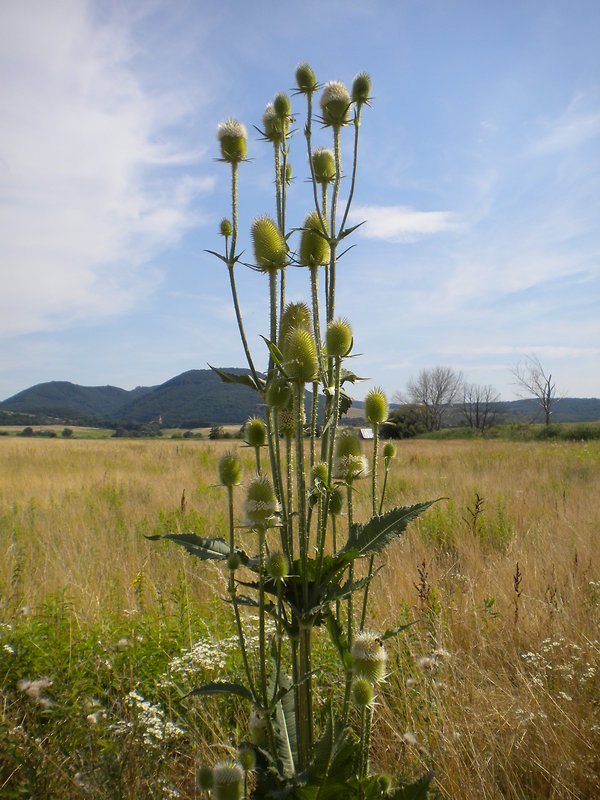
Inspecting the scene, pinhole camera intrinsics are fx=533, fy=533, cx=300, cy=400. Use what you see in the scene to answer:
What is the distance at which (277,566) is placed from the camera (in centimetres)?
135

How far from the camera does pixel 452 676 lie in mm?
2566

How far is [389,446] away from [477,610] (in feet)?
5.71

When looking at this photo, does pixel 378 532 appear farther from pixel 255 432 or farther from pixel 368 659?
pixel 255 432

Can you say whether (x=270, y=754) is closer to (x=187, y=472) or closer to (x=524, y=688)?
(x=524, y=688)

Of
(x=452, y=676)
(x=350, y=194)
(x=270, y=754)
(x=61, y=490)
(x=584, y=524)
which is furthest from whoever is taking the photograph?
(x=61, y=490)

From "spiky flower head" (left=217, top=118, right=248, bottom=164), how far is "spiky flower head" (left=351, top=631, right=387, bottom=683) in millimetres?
1561

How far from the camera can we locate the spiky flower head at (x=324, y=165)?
5.83 ft

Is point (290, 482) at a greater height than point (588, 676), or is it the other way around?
point (290, 482)

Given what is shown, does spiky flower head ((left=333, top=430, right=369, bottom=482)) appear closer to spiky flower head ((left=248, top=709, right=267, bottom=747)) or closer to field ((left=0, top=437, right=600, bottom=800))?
field ((left=0, top=437, right=600, bottom=800))

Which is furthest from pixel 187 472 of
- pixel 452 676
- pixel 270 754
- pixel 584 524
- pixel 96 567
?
pixel 270 754

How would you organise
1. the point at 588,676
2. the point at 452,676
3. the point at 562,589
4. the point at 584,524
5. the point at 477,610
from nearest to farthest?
the point at 588,676, the point at 452,676, the point at 477,610, the point at 562,589, the point at 584,524

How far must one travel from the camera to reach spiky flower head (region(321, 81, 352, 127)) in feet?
5.75

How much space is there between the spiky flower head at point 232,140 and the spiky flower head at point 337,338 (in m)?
0.77

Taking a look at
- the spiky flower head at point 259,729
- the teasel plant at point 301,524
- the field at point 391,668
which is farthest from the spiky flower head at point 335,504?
the spiky flower head at point 259,729
